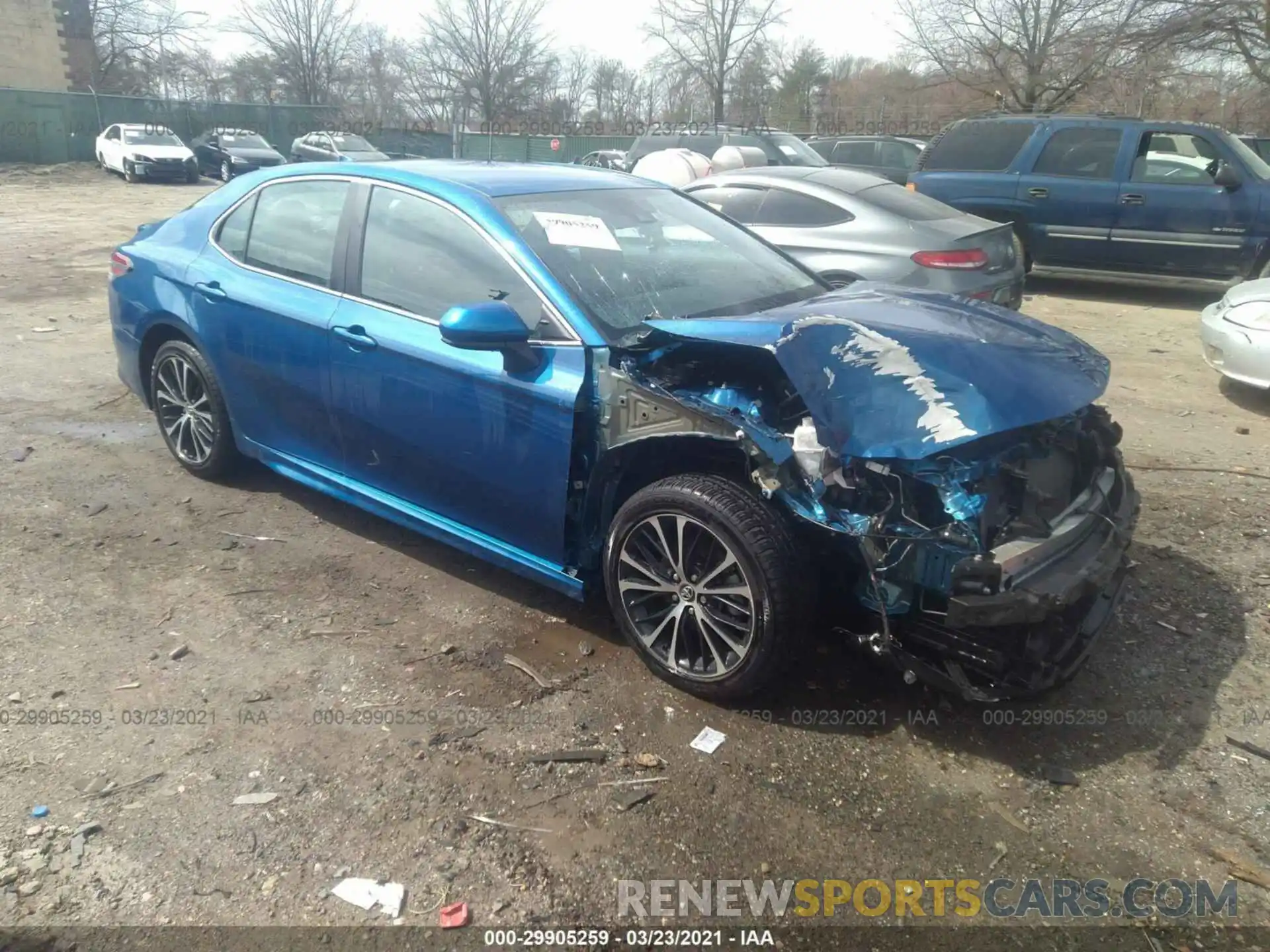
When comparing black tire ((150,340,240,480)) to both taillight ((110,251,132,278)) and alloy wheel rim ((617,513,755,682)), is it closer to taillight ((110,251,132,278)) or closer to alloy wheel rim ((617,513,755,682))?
taillight ((110,251,132,278))

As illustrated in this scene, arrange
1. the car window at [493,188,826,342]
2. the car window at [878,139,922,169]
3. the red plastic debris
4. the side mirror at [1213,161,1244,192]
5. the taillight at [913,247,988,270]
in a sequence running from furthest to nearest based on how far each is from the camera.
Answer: the car window at [878,139,922,169] → the side mirror at [1213,161,1244,192] → the taillight at [913,247,988,270] → the car window at [493,188,826,342] → the red plastic debris

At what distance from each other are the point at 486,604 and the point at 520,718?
80cm

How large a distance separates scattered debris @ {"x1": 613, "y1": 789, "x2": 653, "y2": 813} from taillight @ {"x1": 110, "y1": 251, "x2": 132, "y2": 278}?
12.8 feet

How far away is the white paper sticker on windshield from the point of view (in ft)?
11.6

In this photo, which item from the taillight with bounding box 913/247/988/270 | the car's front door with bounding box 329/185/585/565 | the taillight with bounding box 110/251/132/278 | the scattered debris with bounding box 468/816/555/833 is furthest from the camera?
the taillight with bounding box 913/247/988/270

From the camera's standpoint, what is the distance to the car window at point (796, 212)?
272 inches

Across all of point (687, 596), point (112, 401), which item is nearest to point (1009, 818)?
point (687, 596)

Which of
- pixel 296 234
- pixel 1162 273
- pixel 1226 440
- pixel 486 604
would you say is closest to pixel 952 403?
pixel 486 604

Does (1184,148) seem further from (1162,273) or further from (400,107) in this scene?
(400,107)

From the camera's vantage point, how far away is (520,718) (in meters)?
3.05

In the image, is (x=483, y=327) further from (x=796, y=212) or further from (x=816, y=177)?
(x=816, y=177)

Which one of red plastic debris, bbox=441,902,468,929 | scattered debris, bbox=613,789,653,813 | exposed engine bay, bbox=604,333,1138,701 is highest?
exposed engine bay, bbox=604,333,1138,701

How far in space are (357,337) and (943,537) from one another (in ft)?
7.74

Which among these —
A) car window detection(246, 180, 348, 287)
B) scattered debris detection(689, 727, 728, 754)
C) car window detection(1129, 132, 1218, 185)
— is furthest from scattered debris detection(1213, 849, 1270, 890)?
car window detection(1129, 132, 1218, 185)
